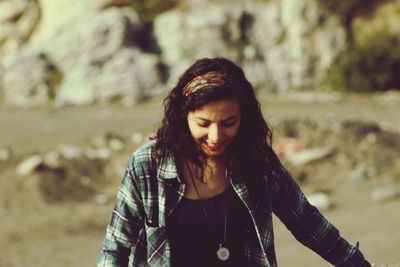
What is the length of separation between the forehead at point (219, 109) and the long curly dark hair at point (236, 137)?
0.02m

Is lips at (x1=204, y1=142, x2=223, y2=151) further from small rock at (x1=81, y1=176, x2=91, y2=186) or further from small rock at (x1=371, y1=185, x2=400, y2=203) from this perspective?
small rock at (x1=81, y1=176, x2=91, y2=186)

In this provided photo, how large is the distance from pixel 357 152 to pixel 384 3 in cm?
817

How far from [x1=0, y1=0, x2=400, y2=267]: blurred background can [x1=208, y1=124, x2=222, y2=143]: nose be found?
457 centimetres

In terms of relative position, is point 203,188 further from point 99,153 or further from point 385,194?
point 99,153

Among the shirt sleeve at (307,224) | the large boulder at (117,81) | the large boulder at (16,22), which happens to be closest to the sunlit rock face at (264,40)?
the large boulder at (117,81)

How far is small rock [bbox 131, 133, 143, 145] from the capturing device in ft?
35.7

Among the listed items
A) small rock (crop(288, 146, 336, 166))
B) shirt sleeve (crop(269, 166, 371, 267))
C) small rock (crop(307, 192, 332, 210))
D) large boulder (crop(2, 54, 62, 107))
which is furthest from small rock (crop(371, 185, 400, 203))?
large boulder (crop(2, 54, 62, 107))

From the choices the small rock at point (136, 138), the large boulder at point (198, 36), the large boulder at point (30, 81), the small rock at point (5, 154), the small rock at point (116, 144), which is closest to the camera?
the small rock at point (5, 154)

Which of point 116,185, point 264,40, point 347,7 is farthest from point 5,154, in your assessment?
point 347,7

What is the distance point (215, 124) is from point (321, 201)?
245 inches

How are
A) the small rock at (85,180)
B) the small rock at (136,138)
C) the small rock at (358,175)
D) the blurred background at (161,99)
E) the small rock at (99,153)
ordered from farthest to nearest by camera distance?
the small rock at (136,138), the small rock at (99,153), the small rock at (85,180), the small rock at (358,175), the blurred background at (161,99)

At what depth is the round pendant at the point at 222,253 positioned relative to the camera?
205 cm

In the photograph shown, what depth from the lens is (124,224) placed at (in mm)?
2045

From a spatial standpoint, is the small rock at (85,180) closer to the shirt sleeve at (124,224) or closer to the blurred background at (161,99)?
the blurred background at (161,99)
